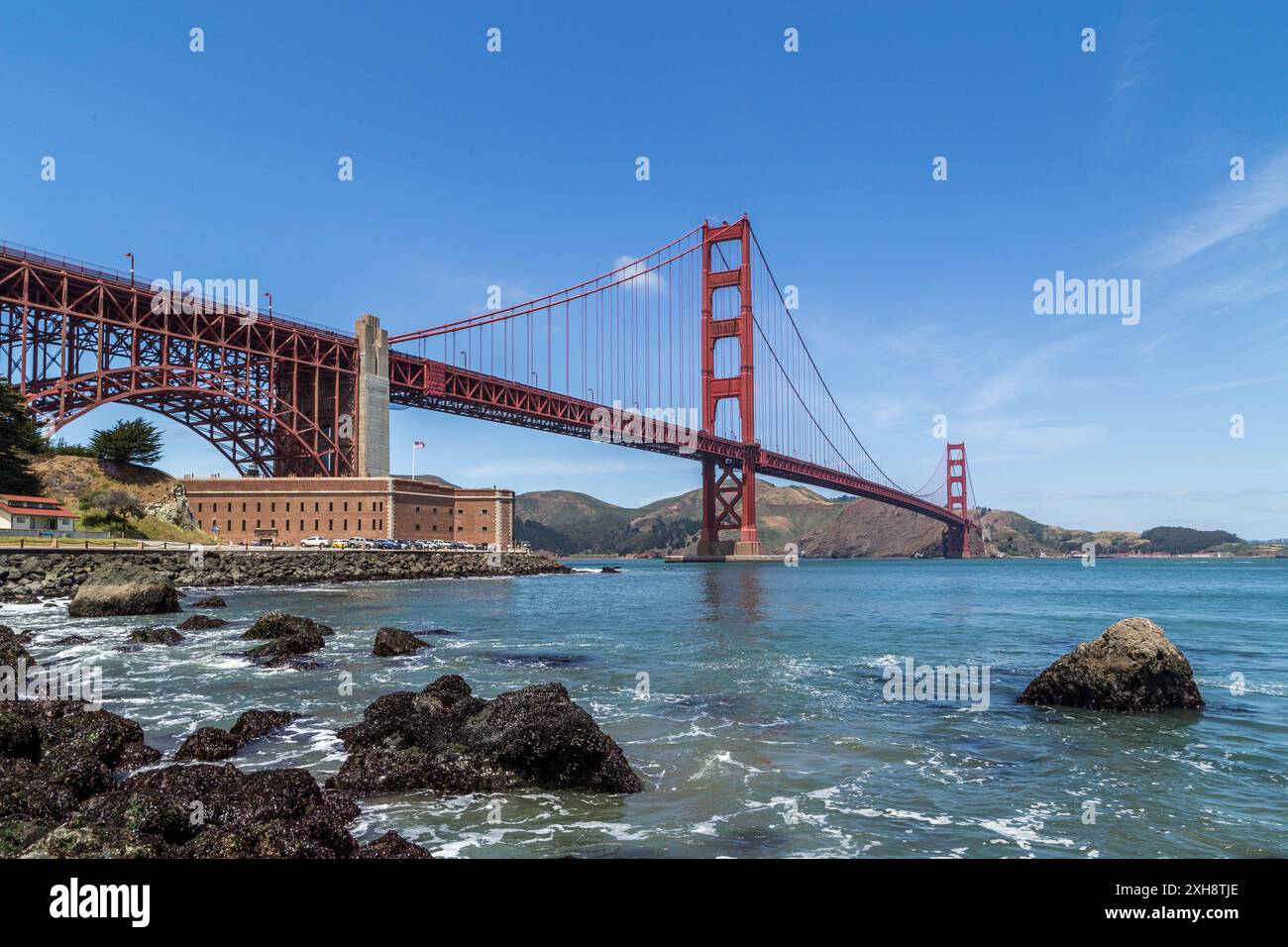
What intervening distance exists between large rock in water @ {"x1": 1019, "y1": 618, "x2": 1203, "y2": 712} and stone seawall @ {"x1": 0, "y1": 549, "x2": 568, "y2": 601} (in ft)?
127

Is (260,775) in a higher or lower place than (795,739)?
higher

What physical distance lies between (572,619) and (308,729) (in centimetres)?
1957

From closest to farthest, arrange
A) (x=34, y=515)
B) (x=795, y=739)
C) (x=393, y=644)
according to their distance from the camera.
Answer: (x=795, y=739) → (x=393, y=644) → (x=34, y=515)

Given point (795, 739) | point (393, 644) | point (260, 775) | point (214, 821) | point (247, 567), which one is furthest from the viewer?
point (247, 567)

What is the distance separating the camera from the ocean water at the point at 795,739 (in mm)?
7328

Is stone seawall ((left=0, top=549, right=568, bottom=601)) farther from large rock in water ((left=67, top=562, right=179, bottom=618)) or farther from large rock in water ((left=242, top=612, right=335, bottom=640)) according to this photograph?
large rock in water ((left=242, top=612, right=335, bottom=640))

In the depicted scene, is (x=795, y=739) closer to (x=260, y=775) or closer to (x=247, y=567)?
(x=260, y=775)

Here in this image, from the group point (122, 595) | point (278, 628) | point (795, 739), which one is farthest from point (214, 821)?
point (122, 595)

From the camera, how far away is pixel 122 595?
2841cm

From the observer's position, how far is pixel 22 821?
20.5 feet

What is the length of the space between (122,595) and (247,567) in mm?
22765

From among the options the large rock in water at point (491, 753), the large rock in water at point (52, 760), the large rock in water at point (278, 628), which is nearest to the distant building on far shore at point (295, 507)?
the large rock in water at point (278, 628)

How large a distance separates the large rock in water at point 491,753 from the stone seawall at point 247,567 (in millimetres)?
32247
